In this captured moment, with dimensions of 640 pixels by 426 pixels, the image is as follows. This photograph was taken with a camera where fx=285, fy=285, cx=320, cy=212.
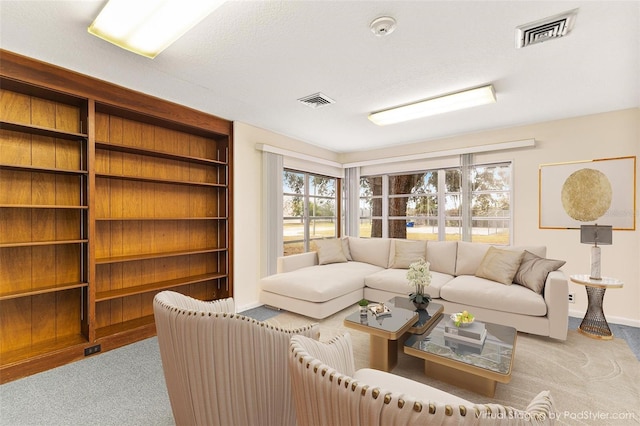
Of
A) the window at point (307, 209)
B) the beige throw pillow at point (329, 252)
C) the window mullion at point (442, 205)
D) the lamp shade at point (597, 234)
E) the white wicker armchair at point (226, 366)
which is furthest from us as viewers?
the window at point (307, 209)

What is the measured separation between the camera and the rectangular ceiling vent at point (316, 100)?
2.96m

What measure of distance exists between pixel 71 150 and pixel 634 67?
→ 196 inches

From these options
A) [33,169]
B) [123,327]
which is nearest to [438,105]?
[33,169]

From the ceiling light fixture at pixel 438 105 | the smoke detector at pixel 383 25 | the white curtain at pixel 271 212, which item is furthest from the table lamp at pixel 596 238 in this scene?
the white curtain at pixel 271 212

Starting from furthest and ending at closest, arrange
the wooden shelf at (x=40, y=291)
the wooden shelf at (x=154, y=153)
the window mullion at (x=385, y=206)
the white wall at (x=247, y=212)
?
the window mullion at (x=385, y=206) < the white wall at (x=247, y=212) < the wooden shelf at (x=154, y=153) < the wooden shelf at (x=40, y=291)

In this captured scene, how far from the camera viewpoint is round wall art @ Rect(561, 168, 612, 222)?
341 cm

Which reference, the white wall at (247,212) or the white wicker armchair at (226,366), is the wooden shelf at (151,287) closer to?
the white wall at (247,212)

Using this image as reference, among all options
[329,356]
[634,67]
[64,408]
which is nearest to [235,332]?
[329,356]

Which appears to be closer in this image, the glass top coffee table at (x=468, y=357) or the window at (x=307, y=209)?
the glass top coffee table at (x=468, y=357)

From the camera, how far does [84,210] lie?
8.58 ft

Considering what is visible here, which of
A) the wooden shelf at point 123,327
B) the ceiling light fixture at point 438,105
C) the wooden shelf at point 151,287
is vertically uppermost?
the ceiling light fixture at point 438,105

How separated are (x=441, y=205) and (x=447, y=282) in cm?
166

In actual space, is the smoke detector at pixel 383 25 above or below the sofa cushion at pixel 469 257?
above

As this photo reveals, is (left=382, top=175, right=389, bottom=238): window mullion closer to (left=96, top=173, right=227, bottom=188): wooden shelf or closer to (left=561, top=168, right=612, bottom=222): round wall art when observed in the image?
(left=561, top=168, right=612, bottom=222): round wall art
